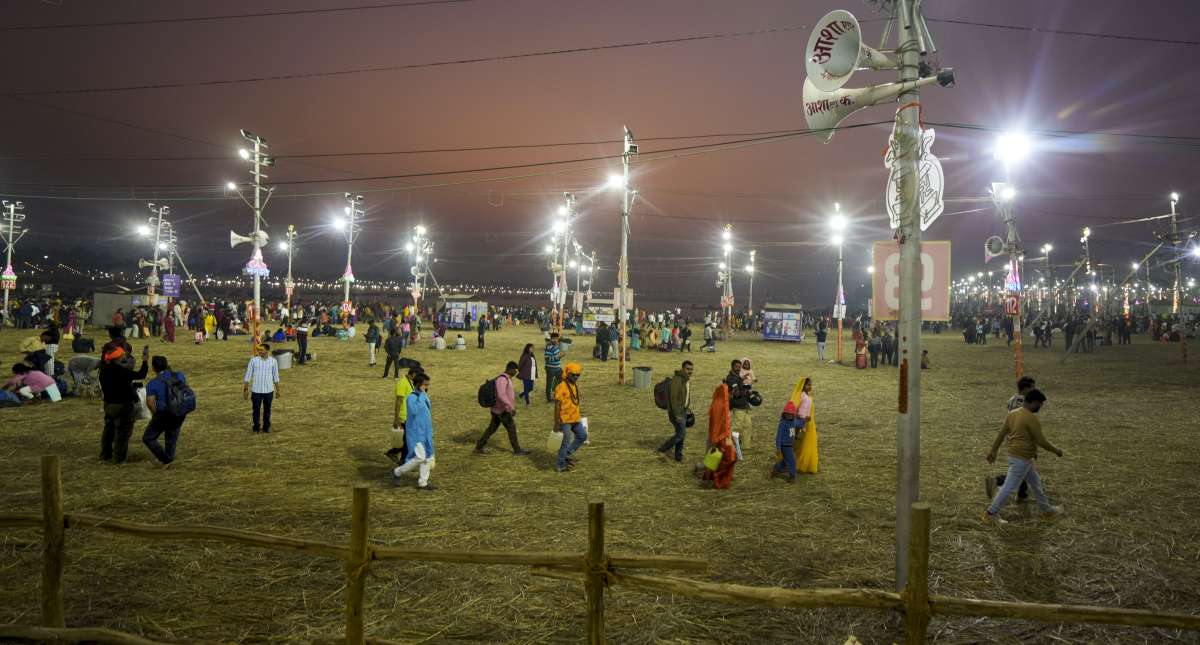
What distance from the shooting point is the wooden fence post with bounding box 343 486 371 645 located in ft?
13.8

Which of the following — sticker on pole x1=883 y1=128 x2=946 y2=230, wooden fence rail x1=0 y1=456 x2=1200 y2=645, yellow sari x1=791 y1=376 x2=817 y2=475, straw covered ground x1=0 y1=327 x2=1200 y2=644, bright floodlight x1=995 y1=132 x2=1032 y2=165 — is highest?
bright floodlight x1=995 y1=132 x2=1032 y2=165

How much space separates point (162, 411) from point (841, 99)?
10.2m

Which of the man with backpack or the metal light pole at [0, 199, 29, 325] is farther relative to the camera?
the metal light pole at [0, 199, 29, 325]

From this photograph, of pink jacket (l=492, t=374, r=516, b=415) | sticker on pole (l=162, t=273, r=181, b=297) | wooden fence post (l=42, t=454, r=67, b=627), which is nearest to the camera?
wooden fence post (l=42, t=454, r=67, b=627)

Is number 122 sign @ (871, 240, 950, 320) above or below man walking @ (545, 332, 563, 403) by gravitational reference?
above

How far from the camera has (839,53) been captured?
206 inches

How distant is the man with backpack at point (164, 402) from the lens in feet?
30.5

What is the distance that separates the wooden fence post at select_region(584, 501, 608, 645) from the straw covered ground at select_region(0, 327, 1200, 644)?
103 cm

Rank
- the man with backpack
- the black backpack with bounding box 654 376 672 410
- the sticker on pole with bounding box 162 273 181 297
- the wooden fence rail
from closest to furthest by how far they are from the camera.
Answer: the wooden fence rail, the man with backpack, the black backpack with bounding box 654 376 672 410, the sticker on pole with bounding box 162 273 181 297

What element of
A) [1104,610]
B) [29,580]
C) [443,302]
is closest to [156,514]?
[29,580]

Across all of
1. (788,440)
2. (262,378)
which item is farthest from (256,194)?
(788,440)

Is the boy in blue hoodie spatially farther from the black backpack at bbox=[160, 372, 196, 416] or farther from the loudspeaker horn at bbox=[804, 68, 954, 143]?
the black backpack at bbox=[160, 372, 196, 416]

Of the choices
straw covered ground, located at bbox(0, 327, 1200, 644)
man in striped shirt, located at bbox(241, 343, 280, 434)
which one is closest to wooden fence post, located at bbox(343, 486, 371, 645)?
straw covered ground, located at bbox(0, 327, 1200, 644)

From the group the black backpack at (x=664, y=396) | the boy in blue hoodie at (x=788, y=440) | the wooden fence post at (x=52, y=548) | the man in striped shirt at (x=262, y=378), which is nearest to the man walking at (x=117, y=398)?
the man in striped shirt at (x=262, y=378)
